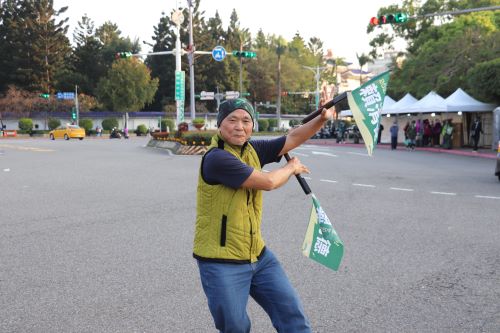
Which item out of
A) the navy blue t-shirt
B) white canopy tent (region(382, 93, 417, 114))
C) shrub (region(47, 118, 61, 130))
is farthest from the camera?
shrub (region(47, 118, 61, 130))

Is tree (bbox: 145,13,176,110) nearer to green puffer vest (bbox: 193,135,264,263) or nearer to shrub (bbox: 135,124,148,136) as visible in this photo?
shrub (bbox: 135,124,148,136)

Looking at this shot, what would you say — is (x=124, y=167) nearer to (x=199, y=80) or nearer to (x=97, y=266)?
(x=97, y=266)

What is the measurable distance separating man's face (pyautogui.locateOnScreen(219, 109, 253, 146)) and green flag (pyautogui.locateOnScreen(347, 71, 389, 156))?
681mm

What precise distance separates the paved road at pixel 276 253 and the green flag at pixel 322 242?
1.05 metres

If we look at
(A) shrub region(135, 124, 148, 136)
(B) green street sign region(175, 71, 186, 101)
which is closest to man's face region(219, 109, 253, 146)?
(B) green street sign region(175, 71, 186, 101)

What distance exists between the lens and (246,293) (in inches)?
110

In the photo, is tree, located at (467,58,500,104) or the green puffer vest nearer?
the green puffer vest

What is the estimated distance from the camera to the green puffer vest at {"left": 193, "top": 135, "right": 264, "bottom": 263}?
108 inches

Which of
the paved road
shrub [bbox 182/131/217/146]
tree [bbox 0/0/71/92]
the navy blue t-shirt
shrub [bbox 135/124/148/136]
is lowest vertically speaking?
shrub [bbox 135/124/148/136]

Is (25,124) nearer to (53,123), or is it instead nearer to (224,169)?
(53,123)

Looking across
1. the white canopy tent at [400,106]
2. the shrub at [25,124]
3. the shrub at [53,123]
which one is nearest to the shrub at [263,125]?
the shrub at [53,123]

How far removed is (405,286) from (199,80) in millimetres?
78842

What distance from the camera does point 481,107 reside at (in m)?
27.6

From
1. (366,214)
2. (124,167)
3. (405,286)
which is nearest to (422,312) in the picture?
(405,286)
